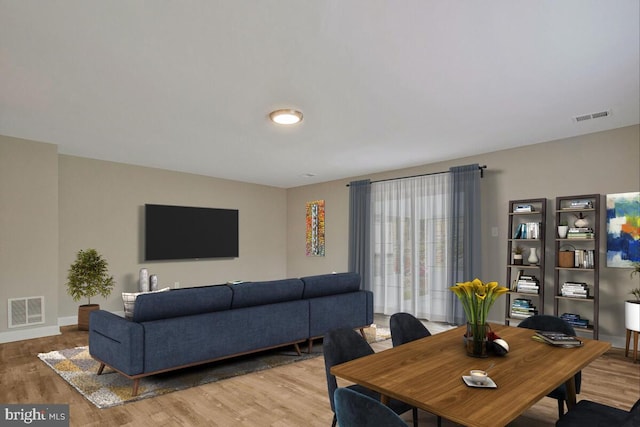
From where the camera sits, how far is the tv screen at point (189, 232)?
275 inches

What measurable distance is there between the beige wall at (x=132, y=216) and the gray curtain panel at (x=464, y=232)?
14.5 feet

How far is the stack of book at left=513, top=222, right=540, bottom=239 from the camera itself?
5074 millimetres

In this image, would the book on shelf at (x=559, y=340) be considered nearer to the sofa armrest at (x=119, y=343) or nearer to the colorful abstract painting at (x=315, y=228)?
the sofa armrest at (x=119, y=343)

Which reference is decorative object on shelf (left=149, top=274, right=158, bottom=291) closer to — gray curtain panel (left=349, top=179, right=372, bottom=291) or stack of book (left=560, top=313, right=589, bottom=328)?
gray curtain panel (left=349, top=179, right=372, bottom=291)

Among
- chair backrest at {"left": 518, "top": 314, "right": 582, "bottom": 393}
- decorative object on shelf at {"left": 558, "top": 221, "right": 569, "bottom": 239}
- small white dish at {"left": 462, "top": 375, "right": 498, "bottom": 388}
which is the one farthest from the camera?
decorative object on shelf at {"left": 558, "top": 221, "right": 569, "bottom": 239}

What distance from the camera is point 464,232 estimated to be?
593 cm

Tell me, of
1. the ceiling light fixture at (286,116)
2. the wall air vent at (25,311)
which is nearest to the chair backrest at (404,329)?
the ceiling light fixture at (286,116)

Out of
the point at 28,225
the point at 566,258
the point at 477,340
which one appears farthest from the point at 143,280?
the point at 566,258

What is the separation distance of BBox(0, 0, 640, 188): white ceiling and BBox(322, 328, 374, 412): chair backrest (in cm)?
190

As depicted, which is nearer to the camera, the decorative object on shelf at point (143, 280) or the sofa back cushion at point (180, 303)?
the sofa back cushion at point (180, 303)

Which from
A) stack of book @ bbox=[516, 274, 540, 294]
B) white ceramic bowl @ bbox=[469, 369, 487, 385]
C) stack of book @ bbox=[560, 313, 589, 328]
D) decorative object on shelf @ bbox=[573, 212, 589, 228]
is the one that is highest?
decorative object on shelf @ bbox=[573, 212, 589, 228]

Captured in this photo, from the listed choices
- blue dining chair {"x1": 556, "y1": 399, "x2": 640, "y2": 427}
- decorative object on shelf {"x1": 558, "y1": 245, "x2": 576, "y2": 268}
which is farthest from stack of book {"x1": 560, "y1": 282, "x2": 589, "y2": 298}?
blue dining chair {"x1": 556, "y1": 399, "x2": 640, "y2": 427}

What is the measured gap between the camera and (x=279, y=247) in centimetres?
930

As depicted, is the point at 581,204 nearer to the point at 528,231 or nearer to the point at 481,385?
the point at 528,231
